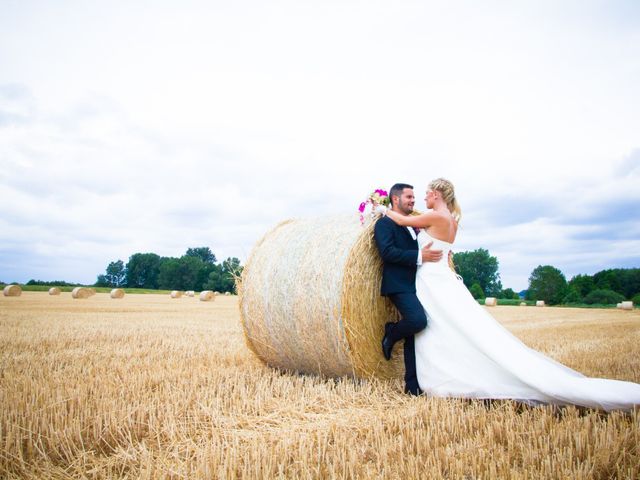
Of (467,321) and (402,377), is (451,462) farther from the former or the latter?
(402,377)

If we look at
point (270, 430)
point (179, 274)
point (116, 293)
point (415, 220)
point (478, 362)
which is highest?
point (179, 274)

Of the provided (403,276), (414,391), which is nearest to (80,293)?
(403,276)

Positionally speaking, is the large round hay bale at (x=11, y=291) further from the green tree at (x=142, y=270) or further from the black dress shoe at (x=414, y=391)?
the green tree at (x=142, y=270)

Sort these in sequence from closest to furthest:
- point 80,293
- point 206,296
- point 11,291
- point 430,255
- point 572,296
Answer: point 430,255
point 11,291
point 80,293
point 206,296
point 572,296

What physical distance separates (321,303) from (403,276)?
2.89 feet

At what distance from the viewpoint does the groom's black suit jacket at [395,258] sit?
4621 mm

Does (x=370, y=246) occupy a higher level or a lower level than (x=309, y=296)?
higher

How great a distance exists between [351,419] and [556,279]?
66247 millimetres

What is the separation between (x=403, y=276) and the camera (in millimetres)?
4727

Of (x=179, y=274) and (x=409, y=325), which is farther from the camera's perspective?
(x=179, y=274)

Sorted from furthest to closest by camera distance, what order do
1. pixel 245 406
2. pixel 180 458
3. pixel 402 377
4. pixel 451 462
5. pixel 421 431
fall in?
1. pixel 402 377
2. pixel 245 406
3. pixel 421 431
4. pixel 180 458
5. pixel 451 462

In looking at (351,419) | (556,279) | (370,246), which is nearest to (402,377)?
(370,246)

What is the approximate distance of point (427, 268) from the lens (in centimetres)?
454

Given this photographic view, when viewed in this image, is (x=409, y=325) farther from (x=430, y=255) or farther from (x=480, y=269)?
(x=480, y=269)
